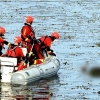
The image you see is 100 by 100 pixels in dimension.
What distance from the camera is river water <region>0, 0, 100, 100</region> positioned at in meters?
26.5

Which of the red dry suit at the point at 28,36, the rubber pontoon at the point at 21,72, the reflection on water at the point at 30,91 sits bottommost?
the reflection on water at the point at 30,91

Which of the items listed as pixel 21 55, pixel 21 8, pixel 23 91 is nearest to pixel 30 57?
pixel 21 55

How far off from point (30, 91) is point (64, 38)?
1580cm

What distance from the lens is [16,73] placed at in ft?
90.7

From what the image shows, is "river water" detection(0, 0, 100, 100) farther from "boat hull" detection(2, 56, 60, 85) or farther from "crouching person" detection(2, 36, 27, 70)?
"crouching person" detection(2, 36, 27, 70)

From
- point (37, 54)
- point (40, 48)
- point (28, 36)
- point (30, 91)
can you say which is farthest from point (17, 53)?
point (40, 48)

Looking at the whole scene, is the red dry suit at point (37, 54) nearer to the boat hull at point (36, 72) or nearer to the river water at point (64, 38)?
the boat hull at point (36, 72)

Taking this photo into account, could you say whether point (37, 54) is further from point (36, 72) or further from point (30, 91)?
point (30, 91)

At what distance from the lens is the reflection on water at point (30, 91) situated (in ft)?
83.6

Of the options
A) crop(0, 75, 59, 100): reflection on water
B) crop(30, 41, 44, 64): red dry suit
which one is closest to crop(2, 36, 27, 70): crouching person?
crop(0, 75, 59, 100): reflection on water

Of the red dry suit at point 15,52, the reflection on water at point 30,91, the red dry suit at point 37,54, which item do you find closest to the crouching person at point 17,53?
the red dry suit at point 15,52

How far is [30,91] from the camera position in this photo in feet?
87.9

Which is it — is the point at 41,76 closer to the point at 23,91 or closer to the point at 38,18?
the point at 23,91

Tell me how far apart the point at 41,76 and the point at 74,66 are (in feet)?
12.8
